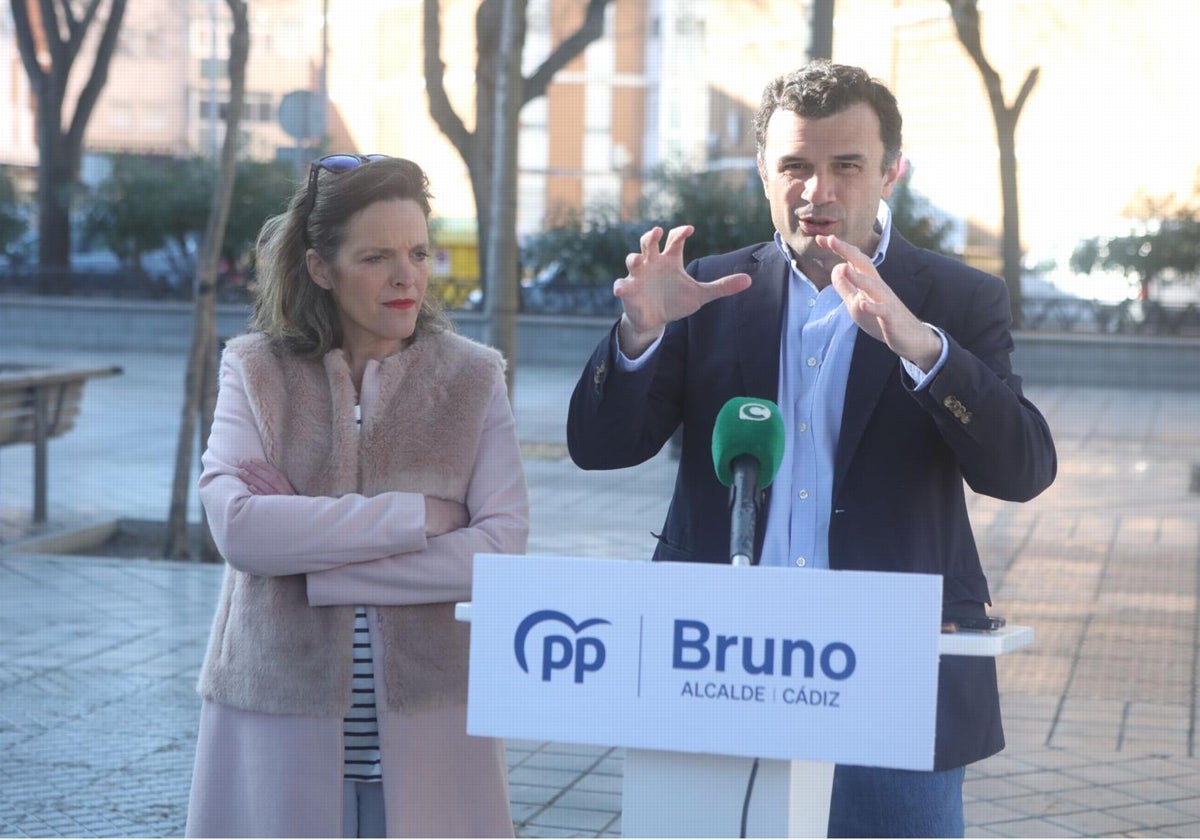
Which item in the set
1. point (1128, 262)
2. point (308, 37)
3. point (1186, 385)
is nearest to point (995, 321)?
point (1186, 385)

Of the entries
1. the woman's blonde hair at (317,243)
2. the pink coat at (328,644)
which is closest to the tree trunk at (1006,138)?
the woman's blonde hair at (317,243)

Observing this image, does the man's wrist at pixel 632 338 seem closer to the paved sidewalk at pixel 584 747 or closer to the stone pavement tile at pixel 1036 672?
the paved sidewalk at pixel 584 747

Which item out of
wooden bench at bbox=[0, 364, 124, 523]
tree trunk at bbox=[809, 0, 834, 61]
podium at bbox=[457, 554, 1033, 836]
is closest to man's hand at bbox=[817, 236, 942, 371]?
podium at bbox=[457, 554, 1033, 836]

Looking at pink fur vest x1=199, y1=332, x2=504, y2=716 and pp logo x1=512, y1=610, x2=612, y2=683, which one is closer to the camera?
pp logo x1=512, y1=610, x2=612, y2=683

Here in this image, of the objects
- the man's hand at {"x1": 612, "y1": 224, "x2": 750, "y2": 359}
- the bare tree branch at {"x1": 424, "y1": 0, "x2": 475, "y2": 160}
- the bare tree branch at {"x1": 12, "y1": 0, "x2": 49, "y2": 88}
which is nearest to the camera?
the man's hand at {"x1": 612, "y1": 224, "x2": 750, "y2": 359}

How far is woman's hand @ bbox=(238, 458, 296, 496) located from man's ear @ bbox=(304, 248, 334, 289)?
0.34 m

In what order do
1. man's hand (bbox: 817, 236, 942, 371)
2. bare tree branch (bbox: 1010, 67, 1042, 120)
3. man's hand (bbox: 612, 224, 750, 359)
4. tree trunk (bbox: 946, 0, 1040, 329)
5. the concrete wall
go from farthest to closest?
tree trunk (bbox: 946, 0, 1040, 329)
bare tree branch (bbox: 1010, 67, 1042, 120)
the concrete wall
man's hand (bbox: 612, 224, 750, 359)
man's hand (bbox: 817, 236, 942, 371)

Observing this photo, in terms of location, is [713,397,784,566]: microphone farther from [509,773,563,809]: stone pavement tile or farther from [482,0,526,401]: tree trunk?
[482,0,526,401]: tree trunk

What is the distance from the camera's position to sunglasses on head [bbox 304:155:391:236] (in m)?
2.90

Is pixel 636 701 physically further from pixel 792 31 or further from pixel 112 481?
pixel 792 31

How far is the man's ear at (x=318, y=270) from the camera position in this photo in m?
2.92

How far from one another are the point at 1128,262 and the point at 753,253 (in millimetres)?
21192

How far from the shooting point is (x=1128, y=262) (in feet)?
74.4

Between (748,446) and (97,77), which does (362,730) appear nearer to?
(748,446)
